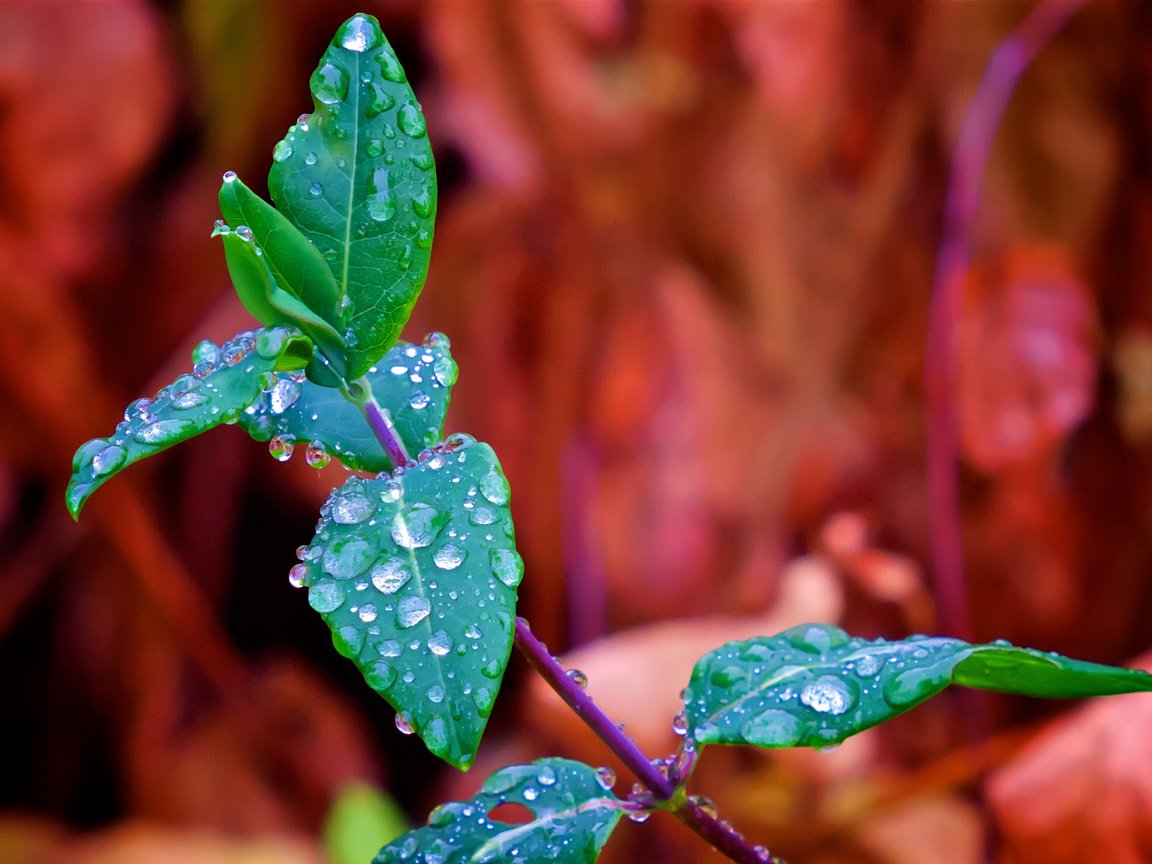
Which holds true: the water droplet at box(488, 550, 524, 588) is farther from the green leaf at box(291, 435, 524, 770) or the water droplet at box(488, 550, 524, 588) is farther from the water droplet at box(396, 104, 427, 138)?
the water droplet at box(396, 104, 427, 138)

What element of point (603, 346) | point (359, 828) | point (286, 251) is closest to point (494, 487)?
point (286, 251)

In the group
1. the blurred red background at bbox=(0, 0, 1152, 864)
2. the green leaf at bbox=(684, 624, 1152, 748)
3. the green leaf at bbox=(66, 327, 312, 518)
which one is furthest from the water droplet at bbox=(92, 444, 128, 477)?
the blurred red background at bbox=(0, 0, 1152, 864)

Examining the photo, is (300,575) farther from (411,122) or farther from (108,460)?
Answer: (411,122)

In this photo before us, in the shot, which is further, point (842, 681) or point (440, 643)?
point (842, 681)

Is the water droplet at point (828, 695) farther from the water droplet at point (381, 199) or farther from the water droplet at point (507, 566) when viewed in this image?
Result: the water droplet at point (381, 199)

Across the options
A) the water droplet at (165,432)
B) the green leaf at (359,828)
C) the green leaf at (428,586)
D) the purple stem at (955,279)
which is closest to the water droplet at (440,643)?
the green leaf at (428,586)

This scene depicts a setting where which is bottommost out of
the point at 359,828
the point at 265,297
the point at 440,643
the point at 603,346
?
the point at 359,828
